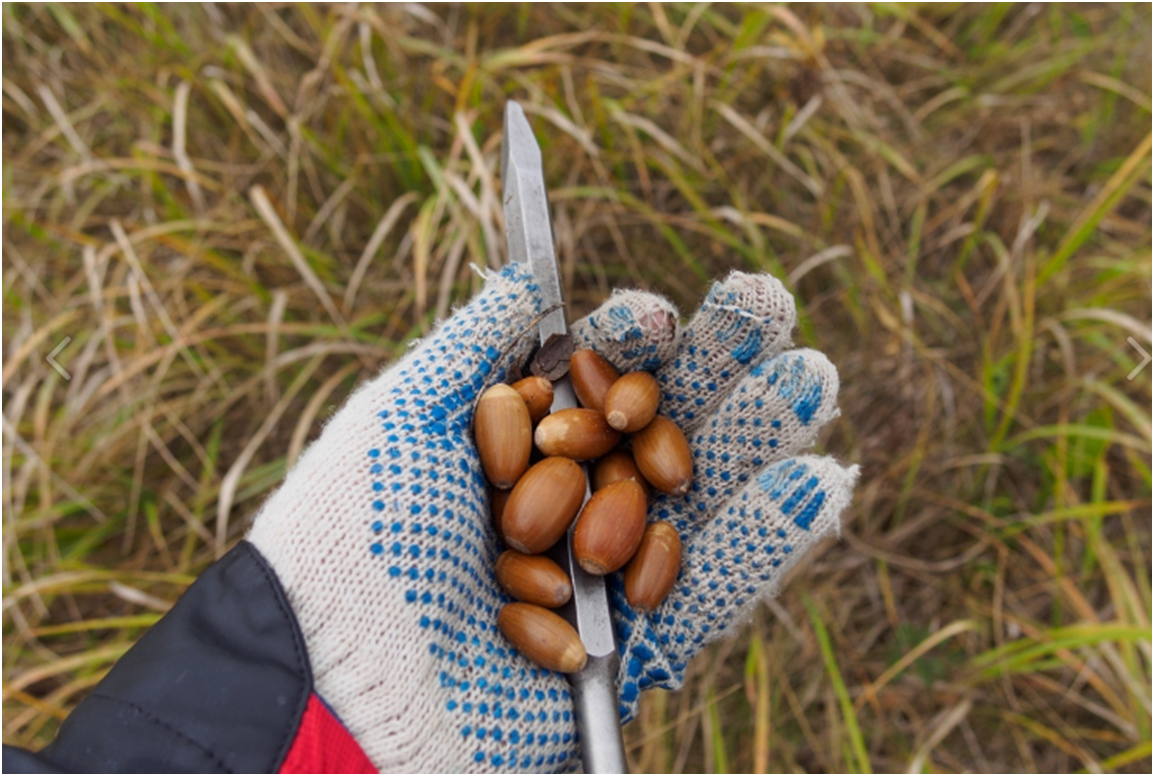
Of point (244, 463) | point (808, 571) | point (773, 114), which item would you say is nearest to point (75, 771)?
point (244, 463)

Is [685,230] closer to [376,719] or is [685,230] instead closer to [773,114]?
[773,114]

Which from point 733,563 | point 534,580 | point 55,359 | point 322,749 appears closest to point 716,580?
point 733,563

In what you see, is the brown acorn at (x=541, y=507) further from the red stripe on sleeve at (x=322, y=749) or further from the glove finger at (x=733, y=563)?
the red stripe on sleeve at (x=322, y=749)

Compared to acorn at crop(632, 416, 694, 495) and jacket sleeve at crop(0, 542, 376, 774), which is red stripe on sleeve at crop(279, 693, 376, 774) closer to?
jacket sleeve at crop(0, 542, 376, 774)

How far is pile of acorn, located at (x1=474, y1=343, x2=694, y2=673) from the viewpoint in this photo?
138 centimetres

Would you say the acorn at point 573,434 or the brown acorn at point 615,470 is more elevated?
the acorn at point 573,434

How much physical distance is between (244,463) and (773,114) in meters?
1.96

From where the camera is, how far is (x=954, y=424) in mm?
2316

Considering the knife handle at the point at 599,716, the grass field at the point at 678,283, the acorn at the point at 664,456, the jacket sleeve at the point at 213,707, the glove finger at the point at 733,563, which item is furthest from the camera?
the grass field at the point at 678,283

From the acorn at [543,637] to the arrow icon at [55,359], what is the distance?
5.14 feet

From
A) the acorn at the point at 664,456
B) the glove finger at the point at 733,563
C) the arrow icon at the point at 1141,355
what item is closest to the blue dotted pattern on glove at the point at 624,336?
the acorn at the point at 664,456

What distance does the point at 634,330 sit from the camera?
4.84ft

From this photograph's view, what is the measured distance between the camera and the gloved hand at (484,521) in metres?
1.25

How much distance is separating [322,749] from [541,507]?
1.67ft
